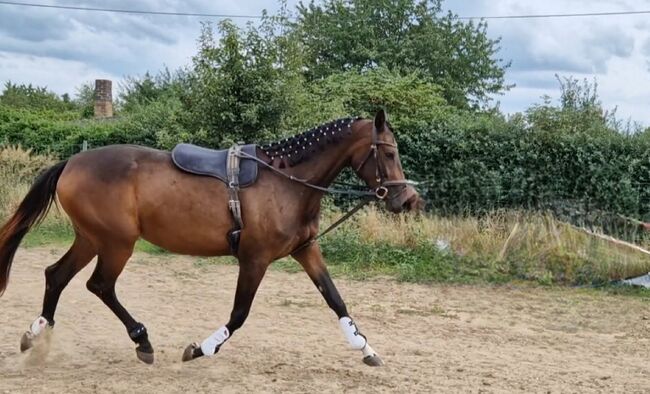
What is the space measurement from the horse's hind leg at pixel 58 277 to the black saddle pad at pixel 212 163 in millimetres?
1065

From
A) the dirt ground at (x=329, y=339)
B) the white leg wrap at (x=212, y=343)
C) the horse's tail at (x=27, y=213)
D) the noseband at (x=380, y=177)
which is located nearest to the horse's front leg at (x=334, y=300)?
the dirt ground at (x=329, y=339)

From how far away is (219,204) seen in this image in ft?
15.9

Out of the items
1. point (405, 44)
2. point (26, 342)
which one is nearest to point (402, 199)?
point (26, 342)

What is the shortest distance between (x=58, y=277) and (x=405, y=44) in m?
23.3

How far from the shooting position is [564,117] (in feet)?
43.3

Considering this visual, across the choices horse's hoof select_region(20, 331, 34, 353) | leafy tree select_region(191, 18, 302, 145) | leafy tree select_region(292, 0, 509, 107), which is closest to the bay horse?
horse's hoof select_region(20, 331, 34, 353)

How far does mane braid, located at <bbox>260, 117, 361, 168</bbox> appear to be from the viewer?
5035mm

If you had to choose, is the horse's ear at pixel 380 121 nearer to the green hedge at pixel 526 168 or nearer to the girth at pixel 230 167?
the girth at pixel 230 167

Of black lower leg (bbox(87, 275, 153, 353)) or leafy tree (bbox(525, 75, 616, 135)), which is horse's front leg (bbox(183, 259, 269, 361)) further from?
leafy tree (bbox(525, 75, 616, 135))

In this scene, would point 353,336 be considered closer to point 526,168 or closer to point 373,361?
point 373,361

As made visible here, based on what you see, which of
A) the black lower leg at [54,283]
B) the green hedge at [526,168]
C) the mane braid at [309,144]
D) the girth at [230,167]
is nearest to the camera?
the girth at [230,167]

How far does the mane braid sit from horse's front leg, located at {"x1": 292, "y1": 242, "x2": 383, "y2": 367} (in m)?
0.69

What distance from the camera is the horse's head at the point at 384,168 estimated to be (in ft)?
15.9


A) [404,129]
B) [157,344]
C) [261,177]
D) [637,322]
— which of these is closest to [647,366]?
[637,322]
